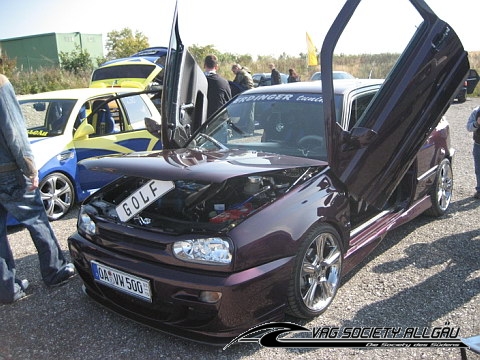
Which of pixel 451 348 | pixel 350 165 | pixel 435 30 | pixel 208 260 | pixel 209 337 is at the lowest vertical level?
pixel 451 348

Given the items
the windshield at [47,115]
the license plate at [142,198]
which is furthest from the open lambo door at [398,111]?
the windshield at [47,115]

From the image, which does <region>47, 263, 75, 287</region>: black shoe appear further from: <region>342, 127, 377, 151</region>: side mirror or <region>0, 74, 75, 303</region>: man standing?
<region>342, 127, 377, 151</region>: side mirror

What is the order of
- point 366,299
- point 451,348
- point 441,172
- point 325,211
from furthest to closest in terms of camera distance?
1. point 441,172
2. point 366,299
3. point 325,211
4. point 451,348

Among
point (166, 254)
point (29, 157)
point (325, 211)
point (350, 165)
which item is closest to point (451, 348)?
point (325, 211)

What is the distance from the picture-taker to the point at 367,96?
12.5 feet

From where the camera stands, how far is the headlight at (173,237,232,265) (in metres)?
2.51

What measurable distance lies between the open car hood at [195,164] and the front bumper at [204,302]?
54 cm

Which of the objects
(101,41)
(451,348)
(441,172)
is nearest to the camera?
(451,348)

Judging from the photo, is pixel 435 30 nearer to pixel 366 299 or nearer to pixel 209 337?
pixel 366 299

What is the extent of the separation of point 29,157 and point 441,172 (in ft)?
13.6

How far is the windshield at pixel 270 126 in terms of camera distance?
357cm

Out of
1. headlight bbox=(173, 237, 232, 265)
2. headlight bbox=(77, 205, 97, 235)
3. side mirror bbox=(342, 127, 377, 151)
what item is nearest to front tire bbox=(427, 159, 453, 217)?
side mirror bbox=(342, 127, 377, 151)

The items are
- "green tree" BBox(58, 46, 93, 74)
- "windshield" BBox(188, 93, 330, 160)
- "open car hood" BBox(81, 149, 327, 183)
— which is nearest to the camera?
"open car hood" BBox(81, 149, 327, 183)

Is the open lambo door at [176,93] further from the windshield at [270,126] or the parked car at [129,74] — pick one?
the parked car at [129,74]
